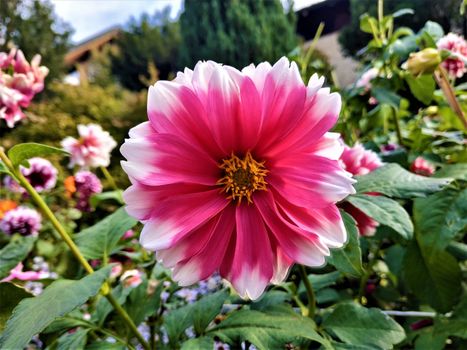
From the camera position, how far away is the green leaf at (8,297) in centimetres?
54

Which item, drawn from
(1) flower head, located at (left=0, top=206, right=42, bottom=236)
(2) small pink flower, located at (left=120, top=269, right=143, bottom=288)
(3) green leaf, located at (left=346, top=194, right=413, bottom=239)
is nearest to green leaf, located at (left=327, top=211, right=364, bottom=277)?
(3) green leaf, located at (left=346, top=194, right=413, bottom=239)

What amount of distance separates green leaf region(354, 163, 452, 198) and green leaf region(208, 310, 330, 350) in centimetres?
17

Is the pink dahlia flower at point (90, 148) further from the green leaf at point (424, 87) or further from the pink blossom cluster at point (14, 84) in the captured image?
the green leaf at point (424, 87)

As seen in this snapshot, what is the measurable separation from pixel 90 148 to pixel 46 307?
0.84 m

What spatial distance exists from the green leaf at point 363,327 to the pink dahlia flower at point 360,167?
104 millimetres

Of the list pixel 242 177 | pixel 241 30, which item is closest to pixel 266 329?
pixel 242 177

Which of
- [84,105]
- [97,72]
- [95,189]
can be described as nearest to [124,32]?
[97,72]

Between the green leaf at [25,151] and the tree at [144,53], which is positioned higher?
the green leaf at [25,151]

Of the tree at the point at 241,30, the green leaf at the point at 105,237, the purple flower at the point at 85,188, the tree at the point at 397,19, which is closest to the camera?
the green leaf at the point at 105,237

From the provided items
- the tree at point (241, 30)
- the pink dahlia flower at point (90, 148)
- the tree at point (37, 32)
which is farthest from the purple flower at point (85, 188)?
the tree at point (37, 32)

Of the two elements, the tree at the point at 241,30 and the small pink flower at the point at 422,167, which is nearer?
the small pink flower at the point at 422,167

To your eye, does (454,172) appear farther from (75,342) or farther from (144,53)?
(144,53)

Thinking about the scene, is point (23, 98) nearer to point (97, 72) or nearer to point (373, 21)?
point (373, 21)

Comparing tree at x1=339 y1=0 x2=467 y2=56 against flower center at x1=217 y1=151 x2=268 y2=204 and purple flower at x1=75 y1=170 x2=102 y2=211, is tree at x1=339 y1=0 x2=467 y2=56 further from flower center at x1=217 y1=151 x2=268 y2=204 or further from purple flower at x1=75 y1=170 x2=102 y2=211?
flower center at x1=217 y1=151 x2=268 y2=204
